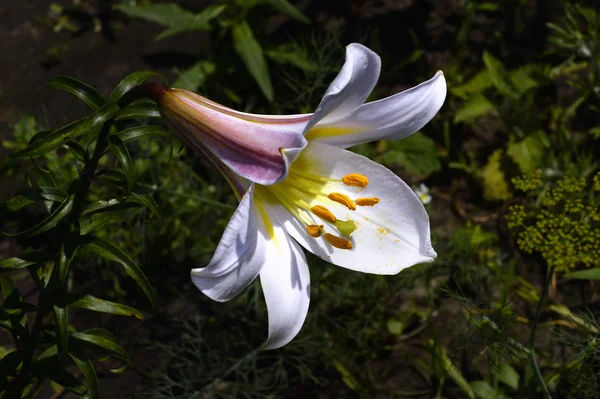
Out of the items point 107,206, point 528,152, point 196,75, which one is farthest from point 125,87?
point 528,152

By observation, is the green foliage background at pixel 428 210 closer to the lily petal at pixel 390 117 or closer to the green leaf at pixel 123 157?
the green leaf at pixel 123 157

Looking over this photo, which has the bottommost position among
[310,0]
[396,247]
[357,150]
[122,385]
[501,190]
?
[122,385]

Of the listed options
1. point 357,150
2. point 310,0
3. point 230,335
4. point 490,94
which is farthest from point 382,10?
point 230,335

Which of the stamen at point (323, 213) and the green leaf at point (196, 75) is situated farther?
the green leaf at point (196, 75)

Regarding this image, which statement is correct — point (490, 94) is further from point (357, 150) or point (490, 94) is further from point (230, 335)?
point (230, 335)

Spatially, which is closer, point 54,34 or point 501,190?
point 501,190

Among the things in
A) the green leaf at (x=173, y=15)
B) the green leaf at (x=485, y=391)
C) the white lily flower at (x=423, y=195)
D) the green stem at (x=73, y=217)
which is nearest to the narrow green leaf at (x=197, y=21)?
the green leaf at (x=173, y=15)
